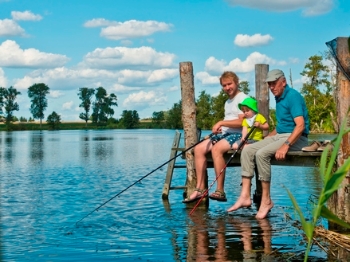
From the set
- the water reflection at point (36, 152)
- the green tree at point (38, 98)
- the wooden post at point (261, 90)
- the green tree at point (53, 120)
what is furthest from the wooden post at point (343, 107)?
the green tree at point (38, 98)

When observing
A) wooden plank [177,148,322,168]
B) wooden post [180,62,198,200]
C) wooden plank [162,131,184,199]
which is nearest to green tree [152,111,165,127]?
wooden plank [162,131,184,199]

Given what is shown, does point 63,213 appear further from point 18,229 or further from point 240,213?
point 240,213

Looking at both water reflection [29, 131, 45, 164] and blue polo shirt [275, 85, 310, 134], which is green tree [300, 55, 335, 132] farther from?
blue polo shirt [275, 85, 310, 134]

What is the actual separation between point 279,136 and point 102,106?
571ft

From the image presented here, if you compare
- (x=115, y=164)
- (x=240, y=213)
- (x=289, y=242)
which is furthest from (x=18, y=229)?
(x=115, y=164)

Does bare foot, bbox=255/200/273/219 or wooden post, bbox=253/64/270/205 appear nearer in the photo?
bare foot, bbox=255/200/273/219

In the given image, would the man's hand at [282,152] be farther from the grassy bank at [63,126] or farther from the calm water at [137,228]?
the grassy bank at [63,126]

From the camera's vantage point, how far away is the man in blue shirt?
7.84 meters

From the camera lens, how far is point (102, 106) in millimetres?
180875

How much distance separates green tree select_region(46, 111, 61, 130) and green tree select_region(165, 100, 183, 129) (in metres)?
25.7

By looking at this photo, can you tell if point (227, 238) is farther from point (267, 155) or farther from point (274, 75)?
point (274, 75)

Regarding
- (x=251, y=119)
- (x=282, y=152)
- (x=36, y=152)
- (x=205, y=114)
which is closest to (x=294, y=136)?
(x=282, y=152)

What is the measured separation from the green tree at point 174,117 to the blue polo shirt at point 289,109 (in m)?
124

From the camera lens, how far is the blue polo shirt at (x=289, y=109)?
25.6ft
